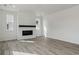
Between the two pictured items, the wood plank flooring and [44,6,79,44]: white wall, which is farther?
[44,6,79,44]: white wall

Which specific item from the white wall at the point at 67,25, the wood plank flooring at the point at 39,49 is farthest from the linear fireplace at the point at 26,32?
the wood plank flooring at the point at 39,49

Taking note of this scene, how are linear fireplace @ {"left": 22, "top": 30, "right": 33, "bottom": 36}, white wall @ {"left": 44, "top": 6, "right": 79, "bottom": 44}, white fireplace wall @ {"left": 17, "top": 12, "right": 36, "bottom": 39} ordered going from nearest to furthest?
white wall @ {"left": 44, "top": 6, "right": 79, "bottom": 44} → white fireplace wall @ {"left": 17, "top": 12, "right": 36, "bottom": 39} → linear fireplace @ {"left": 22, "top": 30, "right": 33, "bottom": 36}

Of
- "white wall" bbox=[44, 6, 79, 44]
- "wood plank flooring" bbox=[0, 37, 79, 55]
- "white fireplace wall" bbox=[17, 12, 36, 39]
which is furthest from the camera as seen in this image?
"white fireplace wall" bbox=[17, 12, 36, 39]

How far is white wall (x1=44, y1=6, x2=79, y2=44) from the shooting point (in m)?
5.58

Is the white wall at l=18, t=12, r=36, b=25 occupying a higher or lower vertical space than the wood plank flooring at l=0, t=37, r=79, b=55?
higher

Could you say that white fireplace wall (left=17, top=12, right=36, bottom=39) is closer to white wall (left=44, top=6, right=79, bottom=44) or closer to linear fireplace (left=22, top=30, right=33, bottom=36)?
linear fireplace (left=22, top=30, right=33, bottom=36)

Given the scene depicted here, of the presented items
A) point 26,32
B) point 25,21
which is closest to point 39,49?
point 26,32

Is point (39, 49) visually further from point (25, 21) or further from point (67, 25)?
point (25, 21)

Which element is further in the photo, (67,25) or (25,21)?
(25,21)

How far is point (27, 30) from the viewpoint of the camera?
8.18 meters

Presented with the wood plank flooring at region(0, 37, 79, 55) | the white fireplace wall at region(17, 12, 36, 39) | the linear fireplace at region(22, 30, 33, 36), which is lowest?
the wood plank flooring at region(0, 37, 79, 55)

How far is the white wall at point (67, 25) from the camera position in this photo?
220 inches

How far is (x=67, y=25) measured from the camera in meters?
6.29

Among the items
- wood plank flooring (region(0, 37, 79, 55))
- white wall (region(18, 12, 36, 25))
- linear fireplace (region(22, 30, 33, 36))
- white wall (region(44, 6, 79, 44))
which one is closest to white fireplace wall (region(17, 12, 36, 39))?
white wall (region(18, 12, 36, 25))
